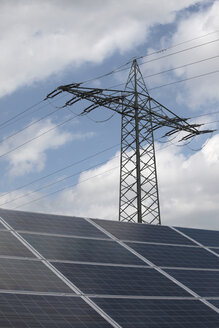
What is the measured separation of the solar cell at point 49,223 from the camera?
25.1 metres

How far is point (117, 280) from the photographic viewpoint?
21516 millimetres

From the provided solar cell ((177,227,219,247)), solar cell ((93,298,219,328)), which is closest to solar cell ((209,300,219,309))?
solar cell ((93,298,219,328))

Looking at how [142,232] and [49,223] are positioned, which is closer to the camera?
[49,223]

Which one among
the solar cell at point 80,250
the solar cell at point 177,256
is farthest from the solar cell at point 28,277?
the solar cell at point 177,256

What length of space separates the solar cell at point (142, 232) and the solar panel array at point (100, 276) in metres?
0.08

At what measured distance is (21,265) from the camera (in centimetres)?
2016

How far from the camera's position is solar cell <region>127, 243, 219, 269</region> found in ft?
84.4

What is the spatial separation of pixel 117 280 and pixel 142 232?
8222 mm

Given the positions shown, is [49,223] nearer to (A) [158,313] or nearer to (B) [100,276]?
(B) [100,276]

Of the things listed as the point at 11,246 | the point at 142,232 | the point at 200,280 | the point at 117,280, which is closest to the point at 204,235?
the point at 142,232

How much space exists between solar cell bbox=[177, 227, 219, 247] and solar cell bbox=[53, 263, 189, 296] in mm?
8885

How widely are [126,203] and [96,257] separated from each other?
49.5 feet

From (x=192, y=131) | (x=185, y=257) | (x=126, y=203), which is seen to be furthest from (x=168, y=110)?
(x=185, y=257)

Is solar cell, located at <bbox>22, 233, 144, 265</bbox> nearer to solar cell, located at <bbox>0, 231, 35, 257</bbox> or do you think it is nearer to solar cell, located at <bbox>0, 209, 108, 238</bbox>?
solar cell, located at <bbox>0, 231, 35, 257</bbox>
